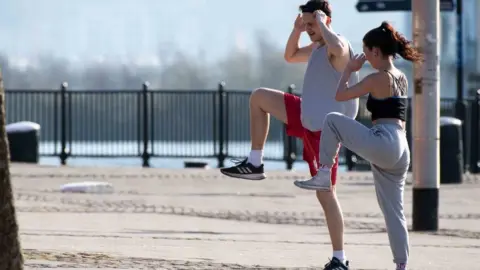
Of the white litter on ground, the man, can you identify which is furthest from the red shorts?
the white litter on ground

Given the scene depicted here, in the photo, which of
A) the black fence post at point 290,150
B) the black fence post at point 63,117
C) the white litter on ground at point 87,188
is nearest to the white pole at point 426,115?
the white litter on ground at point 87,188

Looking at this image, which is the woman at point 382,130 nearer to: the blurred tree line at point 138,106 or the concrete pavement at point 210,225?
the concrete pavement at point 210,225

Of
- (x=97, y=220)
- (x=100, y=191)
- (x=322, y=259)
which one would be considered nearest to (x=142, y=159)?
(x=100, y=191)

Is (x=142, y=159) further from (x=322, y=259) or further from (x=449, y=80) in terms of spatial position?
(x=322, y=259)

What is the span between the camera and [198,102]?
32531 mm

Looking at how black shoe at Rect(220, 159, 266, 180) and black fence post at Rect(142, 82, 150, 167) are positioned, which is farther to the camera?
black fence post at Rect(142, 82, 150, 167)

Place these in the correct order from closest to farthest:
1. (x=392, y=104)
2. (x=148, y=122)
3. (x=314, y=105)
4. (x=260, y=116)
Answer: (x=392, y=104) < (x=314, y=105) < (x=260, y=116) < (x=148, y=122)

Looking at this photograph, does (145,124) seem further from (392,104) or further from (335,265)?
(392,104)

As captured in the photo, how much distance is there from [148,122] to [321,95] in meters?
21.6

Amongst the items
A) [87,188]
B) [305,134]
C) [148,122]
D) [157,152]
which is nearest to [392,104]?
[305,134]

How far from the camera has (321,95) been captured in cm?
1036

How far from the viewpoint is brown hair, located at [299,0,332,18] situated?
34.2ft

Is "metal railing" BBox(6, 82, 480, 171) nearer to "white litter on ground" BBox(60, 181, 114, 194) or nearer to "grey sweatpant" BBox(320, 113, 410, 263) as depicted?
"white litter on ground" BBox(60, 181, 114, 194)

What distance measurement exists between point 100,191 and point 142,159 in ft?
33.3
